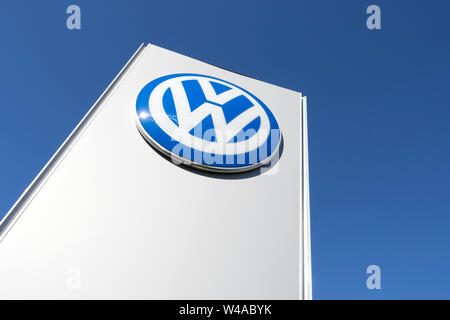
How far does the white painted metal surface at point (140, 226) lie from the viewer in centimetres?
207

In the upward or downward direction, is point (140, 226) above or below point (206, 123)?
below

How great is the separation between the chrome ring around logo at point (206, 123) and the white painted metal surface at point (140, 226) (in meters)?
0.13

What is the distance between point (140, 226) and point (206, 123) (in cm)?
129

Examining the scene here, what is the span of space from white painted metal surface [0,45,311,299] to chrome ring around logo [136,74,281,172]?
133mm

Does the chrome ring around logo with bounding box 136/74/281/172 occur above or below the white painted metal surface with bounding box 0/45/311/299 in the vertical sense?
above

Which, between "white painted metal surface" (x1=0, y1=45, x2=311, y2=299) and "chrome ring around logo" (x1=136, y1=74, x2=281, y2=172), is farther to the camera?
"chrome ring around logo" (x1=136, y1=74, x2=281, y2=172)

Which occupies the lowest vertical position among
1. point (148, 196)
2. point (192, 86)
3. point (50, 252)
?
point (50, 252)

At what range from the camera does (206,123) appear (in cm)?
320

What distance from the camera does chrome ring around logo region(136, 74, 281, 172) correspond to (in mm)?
2951
